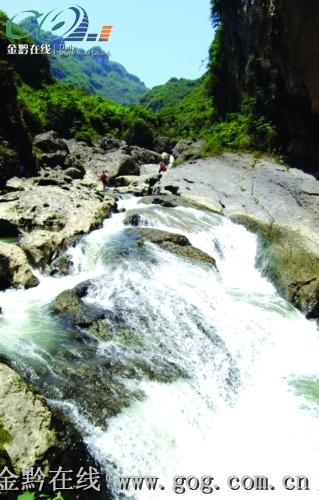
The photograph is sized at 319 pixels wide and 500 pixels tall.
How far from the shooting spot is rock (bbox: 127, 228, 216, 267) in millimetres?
9273

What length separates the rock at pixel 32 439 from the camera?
2965mm

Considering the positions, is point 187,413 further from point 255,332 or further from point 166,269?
point 166,269

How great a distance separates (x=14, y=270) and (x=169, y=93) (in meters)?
101

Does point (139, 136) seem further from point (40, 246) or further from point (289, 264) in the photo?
point (289, 264)

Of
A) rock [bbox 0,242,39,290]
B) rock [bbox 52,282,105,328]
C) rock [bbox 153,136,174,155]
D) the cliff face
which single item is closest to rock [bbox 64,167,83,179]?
the cliff face

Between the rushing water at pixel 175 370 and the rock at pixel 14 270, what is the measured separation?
236 mm

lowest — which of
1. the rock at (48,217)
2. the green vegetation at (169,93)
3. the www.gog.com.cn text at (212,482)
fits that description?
the www.gog.com.cn text at (212,482)

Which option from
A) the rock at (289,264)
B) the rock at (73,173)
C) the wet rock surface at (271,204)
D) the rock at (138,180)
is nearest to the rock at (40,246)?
the wet rock surface at (271,204)

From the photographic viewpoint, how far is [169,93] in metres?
97.2

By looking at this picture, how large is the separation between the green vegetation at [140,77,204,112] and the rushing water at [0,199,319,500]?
85185mm

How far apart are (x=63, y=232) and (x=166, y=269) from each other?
360cm

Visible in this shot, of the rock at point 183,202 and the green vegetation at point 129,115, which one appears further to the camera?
the green vegetation at point 129,115

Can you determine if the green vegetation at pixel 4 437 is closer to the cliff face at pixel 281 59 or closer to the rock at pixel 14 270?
the rock at pixel 14 270

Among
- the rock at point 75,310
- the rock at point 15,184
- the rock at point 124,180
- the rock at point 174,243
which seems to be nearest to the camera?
the rock at point 75,310
